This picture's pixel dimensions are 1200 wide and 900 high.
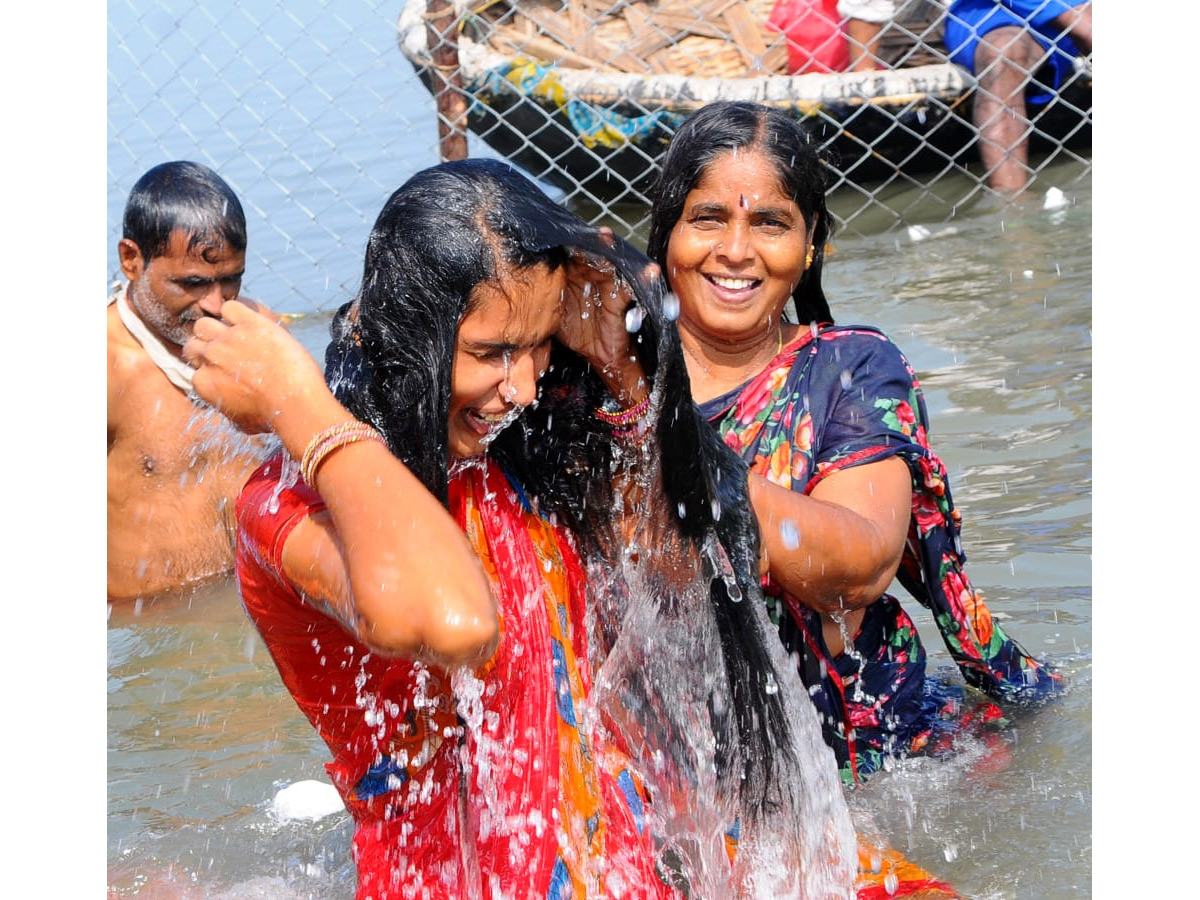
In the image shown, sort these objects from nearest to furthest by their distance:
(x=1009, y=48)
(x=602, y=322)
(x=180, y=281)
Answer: (x=602, y=322) → (x=180, y=281) → (x=1009, y=48)

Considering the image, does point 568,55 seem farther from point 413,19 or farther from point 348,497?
point 348,497

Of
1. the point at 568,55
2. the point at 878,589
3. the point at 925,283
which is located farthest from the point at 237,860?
the point at 568,55

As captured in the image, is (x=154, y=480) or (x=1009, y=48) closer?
(x=154, y=480)

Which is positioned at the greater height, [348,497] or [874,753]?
[348,497]

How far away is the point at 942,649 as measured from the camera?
4.05 m

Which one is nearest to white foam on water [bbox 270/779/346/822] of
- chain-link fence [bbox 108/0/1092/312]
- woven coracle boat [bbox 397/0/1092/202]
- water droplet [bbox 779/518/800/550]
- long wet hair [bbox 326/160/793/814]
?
long wet hair [bbox 326/160/793/814]

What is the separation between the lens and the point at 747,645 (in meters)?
2.58

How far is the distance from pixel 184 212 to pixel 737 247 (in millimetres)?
2301

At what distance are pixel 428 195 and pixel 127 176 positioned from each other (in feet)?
27.0

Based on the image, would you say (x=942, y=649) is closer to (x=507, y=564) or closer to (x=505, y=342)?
A: (x=507, y=564)

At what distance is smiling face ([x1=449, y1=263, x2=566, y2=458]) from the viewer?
2049mm

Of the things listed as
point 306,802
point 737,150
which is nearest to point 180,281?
point 306,802

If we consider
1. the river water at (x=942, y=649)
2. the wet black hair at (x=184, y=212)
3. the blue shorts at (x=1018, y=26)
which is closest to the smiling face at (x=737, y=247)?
the river water at (x=942, y=649)

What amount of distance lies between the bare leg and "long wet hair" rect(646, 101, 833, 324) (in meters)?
5.23
